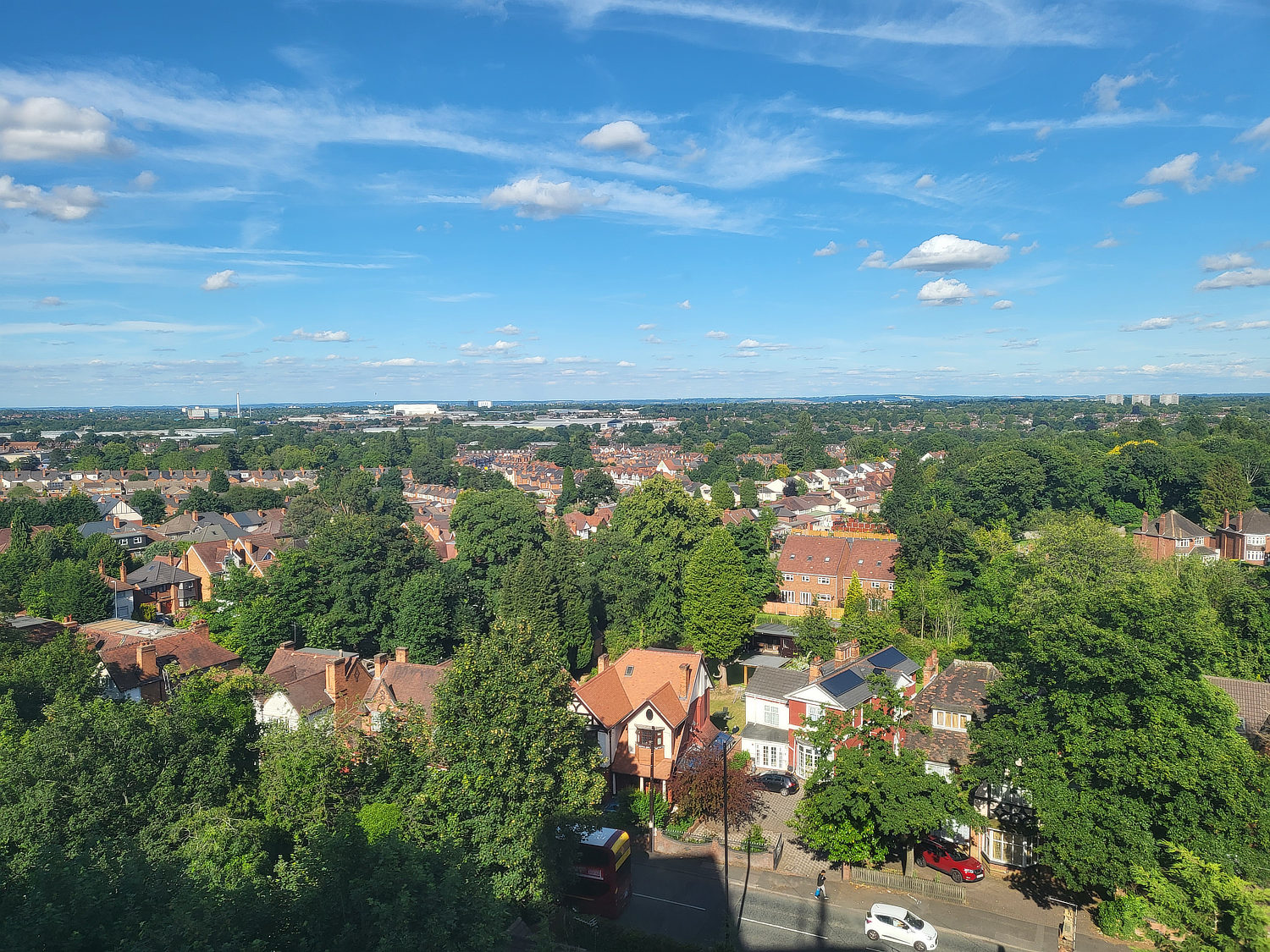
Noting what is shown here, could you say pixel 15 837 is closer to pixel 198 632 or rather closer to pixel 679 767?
pixel 679 767

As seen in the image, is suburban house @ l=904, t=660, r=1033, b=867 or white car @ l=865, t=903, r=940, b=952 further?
suburban house @ l=904, t=660, r=1033, b=867

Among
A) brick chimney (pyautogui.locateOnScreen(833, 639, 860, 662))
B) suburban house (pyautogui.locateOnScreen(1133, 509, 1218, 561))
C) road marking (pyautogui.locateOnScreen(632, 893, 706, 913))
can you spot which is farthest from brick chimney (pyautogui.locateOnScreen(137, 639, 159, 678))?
suburban house (pyautogui.locateOnScreen(1133, 509, 1218, 561))

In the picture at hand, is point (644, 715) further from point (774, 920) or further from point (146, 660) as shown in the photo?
point (146, 660)

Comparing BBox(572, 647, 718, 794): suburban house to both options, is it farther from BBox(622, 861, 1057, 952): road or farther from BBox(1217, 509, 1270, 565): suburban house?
BBox(1217, 509, 1270, 565): suburban house

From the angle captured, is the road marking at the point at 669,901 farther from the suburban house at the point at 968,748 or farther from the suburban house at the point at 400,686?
the suburban house at the point at 400,686

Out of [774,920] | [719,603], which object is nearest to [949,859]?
[774,920]

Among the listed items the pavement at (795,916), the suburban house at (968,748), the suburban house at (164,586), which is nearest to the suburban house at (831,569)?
the suburban house at (968,748)
